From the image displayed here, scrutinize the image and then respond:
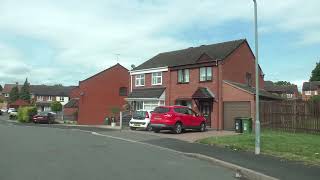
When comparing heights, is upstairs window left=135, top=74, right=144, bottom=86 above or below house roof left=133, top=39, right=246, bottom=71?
below

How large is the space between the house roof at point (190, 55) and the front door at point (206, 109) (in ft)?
11.5

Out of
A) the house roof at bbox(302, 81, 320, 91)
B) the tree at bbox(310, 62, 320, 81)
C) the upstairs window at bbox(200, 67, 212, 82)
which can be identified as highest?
the tree at bbox(310, 62, 320, 81)

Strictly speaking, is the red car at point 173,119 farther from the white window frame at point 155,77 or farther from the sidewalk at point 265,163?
the white window frame at point 155,77

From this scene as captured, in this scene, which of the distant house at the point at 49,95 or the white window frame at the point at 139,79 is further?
the distant house at the point at 49,95

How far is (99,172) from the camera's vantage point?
11.9 metres

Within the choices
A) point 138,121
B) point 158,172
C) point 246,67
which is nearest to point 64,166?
point 158,172

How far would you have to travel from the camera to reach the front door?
37.4m

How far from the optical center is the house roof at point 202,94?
36.8 m

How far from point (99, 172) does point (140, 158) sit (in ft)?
12.6

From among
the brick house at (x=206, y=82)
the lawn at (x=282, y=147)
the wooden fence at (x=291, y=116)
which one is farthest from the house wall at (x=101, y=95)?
the lawn at (x=282, y=147)

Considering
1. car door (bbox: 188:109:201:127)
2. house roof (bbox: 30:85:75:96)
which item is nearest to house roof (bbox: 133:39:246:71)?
car door (bbox: 188:109:201:127)

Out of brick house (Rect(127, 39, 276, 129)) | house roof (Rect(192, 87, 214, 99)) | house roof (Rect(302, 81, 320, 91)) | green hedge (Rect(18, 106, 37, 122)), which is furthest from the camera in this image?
house roof (Rect(302, 81, 320, 91))

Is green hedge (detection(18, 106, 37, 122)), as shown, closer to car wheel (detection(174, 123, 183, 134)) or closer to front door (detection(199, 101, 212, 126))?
front door (detection(199, 101, 212, 126))

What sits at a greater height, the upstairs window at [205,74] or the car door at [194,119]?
the upstairs window at [205,74]
